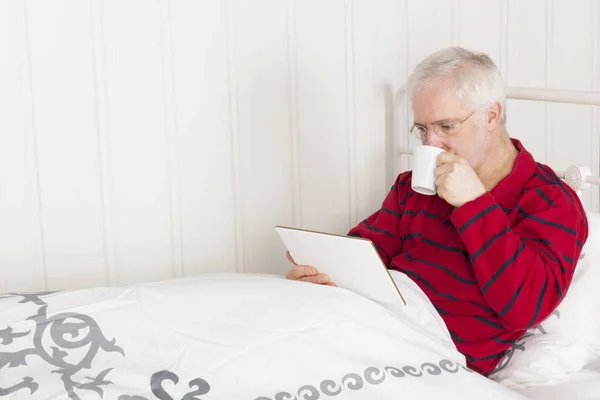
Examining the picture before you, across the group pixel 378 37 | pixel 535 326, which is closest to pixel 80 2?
pixel 378 37

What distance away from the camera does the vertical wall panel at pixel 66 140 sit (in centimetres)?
159

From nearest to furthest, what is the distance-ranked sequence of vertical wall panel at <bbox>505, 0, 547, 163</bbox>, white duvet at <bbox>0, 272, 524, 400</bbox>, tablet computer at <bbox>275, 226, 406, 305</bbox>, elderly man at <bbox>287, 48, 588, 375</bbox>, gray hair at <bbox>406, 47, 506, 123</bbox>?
white duvet at <bbox>0, 272, 524, 400</bbox> < tablet computer at <bbox>275, 226, 406, 305</bbox> < elderly man at <bbox>287, 48, 588, 375</bbox> < gray hair at <bbox>406, 47, 506, 123</bbox> < vertical wall panel at <bbox>505, 0, 547, 163</bbox>

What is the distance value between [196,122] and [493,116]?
674mm

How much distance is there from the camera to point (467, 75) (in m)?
1.47

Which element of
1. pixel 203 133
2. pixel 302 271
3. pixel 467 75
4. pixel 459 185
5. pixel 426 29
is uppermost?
pixel 426 29

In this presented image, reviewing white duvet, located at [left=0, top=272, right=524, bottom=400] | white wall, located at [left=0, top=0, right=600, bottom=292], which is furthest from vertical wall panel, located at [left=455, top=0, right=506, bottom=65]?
white duvet, located at [left=0, top=272, right=524, bottom=400]

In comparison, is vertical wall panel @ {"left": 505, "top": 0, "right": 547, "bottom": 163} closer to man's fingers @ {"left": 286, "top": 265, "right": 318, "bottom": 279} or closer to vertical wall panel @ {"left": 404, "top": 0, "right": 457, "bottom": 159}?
vertical wall panel @ {"left": 404, "top": 0, "right": 457, "bottom": 159}

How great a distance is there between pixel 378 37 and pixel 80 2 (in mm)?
754

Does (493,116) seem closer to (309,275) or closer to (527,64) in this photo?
(309,275)

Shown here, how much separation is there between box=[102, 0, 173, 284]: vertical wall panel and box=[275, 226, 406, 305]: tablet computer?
46 cm

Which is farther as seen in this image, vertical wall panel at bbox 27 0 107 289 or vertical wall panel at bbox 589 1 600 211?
vertical wall panel at bbox 589 1 600 211

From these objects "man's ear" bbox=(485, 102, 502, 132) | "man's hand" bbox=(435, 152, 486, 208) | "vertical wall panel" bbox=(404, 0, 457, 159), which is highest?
"vertical wall panel" bbox=(404, 0, 457, 159)

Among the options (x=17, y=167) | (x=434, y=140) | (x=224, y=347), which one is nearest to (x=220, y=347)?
(x=224, y=347)

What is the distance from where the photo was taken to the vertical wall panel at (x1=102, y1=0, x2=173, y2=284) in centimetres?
165
